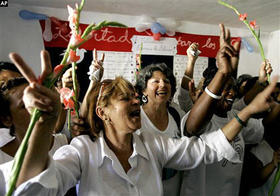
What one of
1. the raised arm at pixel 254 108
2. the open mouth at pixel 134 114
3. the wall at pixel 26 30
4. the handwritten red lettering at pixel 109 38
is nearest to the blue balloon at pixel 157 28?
the wall at pixel 26 30

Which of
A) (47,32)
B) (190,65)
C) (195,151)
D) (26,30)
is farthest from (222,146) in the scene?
(26,30)

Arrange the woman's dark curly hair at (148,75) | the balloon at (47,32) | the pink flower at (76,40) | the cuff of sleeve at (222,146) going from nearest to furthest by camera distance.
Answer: the pink flower at (76,40)
the cuff of sleeve at (222,146)
the woman's dark curly hair at (148,75)
the balloon at (47,32)

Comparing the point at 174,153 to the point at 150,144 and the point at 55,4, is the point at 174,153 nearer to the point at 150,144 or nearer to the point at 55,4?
the point at 150,144

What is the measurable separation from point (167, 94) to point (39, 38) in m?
2.38

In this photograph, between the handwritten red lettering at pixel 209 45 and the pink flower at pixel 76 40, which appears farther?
the handwritten red lettering at pixel 209 45

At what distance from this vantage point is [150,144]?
1138 millimetres

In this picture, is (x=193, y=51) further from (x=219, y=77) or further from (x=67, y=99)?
(x=67, y=99)

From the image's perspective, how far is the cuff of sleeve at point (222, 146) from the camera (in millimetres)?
1010

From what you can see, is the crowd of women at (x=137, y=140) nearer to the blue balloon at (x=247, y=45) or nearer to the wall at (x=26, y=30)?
the wall at (x=26, y=30)

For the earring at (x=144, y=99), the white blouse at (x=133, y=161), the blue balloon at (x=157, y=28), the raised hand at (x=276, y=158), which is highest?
the blue balloon at (x=157, y=28)

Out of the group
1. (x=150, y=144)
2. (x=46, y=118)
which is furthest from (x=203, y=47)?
(x=46, y=118)

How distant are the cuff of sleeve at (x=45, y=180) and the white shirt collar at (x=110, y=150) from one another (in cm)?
32

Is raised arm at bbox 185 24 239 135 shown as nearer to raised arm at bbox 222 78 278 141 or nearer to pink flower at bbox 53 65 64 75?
raised arm at bbox 222 78 278 141

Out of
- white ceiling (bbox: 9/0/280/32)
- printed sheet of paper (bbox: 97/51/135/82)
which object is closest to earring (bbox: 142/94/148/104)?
white ceiling (bbox: 9/0/280/32)
